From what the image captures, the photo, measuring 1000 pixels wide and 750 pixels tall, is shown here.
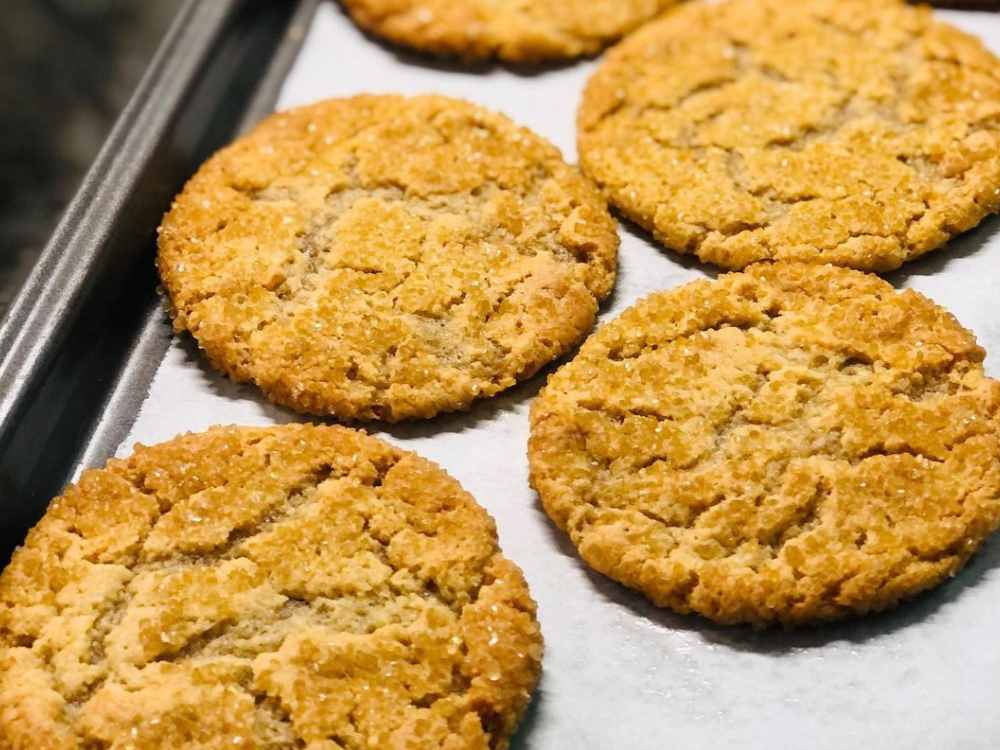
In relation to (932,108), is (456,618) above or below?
below

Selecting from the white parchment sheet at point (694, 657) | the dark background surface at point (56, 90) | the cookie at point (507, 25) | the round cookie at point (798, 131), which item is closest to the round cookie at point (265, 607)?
the white parchment sheet at point (694, 657)

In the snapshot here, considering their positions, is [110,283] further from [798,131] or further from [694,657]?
[798,131]

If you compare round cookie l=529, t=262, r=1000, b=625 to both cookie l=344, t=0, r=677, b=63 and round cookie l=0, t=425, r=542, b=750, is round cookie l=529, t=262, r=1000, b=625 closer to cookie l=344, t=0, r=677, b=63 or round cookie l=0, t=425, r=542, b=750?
round cookie l=0, t=425, r=542, b=750

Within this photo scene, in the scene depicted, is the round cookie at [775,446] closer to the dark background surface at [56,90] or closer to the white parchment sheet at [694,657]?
the white parchment sheet at [694,657]

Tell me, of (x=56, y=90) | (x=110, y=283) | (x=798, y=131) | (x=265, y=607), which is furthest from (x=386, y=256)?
(x=56, y=90)

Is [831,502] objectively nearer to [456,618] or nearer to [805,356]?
[805,356]

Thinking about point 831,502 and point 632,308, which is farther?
point 632,308

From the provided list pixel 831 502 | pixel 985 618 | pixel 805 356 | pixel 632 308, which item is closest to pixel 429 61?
pixel 632 308
